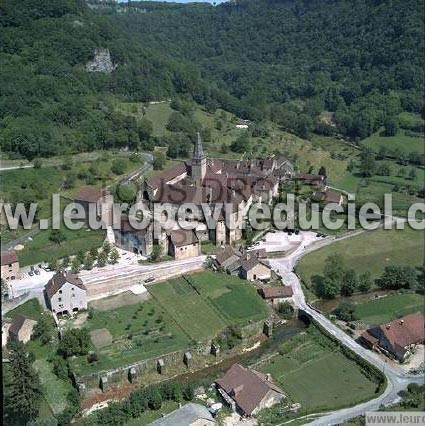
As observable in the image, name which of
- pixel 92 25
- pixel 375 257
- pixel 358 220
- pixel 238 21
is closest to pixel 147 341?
pixel 375 257

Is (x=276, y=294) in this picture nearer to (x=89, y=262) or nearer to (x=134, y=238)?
(x=134, y=238)

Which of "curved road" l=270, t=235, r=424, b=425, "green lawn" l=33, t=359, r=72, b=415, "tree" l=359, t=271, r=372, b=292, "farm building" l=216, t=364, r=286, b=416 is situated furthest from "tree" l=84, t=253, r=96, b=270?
"tree" l=359, t=271, r=372, b=292

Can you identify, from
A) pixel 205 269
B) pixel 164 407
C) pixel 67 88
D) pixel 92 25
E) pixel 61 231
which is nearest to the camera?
pixel 164 407

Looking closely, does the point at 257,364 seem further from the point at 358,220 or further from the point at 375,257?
the point at 358,220

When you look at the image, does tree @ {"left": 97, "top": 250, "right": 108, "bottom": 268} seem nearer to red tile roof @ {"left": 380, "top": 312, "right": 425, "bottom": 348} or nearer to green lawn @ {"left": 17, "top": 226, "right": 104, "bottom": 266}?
green lawn @ {"left": 17, "top": 226, "right": 104, "bottom": 266}

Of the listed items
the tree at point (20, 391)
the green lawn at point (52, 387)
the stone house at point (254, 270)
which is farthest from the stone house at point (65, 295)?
the stone house at point (254, 270)
